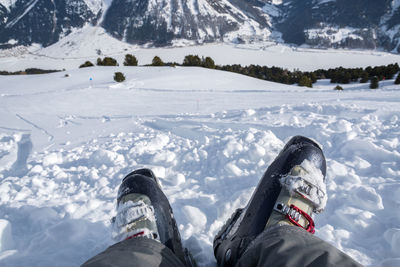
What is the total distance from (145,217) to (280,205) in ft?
2.58

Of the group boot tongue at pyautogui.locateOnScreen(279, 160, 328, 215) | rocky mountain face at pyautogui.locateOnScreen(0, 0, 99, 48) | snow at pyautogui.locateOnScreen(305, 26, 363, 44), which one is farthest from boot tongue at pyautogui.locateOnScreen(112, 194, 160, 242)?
rocky mountain face at pyautogui.locateOnScreen(0, 0, 99, 48)

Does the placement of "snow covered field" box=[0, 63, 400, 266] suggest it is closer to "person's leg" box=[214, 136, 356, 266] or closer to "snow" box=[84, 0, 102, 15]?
"person's leg" box=[214, 136, 356, 266]

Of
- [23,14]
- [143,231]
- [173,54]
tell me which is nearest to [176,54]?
[173,54]

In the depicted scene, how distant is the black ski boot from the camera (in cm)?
131

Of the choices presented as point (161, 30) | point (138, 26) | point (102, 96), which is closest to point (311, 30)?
point (161, 30)

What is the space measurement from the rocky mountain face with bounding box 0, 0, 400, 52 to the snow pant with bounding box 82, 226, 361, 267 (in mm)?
60723

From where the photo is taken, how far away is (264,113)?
386 centimetres

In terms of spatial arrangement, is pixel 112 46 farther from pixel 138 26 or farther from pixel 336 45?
pixel 336 45

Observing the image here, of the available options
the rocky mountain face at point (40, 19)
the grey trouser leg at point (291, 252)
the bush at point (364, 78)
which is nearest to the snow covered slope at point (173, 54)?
the rocky mountain face at point (40, 19)

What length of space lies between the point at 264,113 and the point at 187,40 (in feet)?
195

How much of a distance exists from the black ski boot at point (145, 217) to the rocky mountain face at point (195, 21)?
60.5 metres

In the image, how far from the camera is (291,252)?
0.86 metres

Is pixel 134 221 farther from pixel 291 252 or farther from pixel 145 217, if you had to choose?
pixel 291 252

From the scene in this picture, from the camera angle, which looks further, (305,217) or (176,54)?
(176,54)
